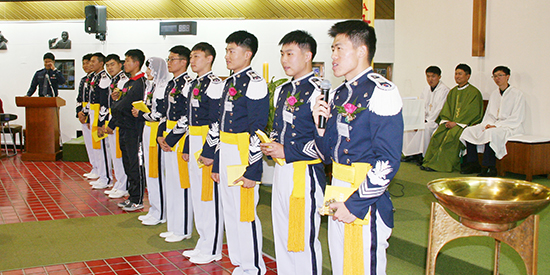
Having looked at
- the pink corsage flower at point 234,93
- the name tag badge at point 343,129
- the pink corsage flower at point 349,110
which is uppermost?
the pink corsage flower at point 234,93

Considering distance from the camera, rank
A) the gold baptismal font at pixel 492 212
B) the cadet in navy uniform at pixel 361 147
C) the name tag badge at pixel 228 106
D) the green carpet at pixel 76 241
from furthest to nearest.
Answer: the green carpet at pixel 76 241 < the name tag badge at pixel 228 106 < the cadet in navy uniform at pixel 361 147 < the gold baptismal font at pixel 492 212

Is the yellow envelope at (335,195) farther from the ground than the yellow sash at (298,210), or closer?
farther from the ground

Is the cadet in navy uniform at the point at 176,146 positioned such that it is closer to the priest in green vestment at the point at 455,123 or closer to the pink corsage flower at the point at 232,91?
the pink corsage flower at the point at 232,91

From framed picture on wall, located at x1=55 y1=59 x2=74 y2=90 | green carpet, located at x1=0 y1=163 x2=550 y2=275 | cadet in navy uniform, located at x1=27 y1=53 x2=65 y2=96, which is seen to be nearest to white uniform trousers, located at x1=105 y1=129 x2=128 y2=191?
green carpet, located at x1=0 y1=163 x2=550 y2=275

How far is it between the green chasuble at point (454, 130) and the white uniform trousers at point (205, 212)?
11.3ft

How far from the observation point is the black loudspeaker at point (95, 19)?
9469 mm

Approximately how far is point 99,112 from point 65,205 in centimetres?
138

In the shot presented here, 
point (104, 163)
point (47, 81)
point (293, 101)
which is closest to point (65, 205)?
point (104, 163)

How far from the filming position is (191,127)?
3994 mm

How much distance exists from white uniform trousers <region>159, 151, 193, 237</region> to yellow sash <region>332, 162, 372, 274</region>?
7.88ft

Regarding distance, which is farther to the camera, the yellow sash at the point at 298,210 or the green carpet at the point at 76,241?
the green carpet at the point at 76,241

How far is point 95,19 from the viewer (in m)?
9.55

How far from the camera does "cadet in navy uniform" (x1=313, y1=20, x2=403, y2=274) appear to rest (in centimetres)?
213

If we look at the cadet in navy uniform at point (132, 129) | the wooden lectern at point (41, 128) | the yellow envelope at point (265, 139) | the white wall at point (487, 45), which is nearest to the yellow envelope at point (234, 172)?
the yellow envelope at point (265, 139)
